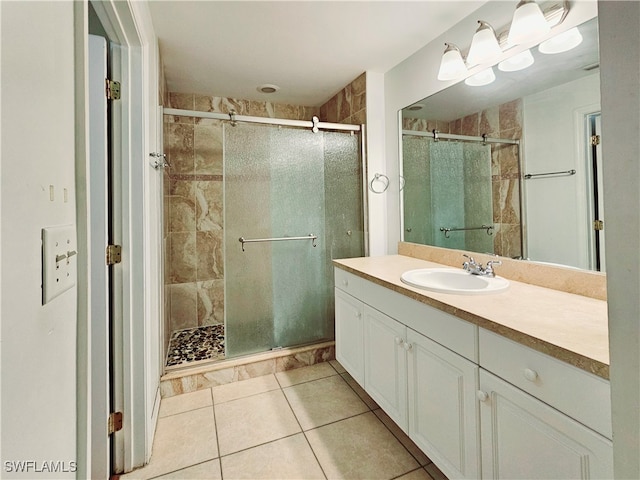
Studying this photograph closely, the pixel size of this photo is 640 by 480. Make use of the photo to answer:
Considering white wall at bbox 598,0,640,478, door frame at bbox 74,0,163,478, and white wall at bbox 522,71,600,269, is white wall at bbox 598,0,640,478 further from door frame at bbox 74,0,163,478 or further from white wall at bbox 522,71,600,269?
door frame at bbox 74,0,163,478

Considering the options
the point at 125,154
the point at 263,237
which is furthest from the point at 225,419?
the point at 125,154

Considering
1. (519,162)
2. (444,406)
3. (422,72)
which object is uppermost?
(422,72)

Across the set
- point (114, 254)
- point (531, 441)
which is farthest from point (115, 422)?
point (531, 441)

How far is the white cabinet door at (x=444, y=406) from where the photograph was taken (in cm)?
106

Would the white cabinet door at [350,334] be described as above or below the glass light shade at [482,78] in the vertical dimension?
below

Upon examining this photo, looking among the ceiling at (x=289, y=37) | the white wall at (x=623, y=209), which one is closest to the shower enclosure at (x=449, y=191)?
the ceiling at (x=289, y=37)

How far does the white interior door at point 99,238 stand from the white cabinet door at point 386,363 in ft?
4.17

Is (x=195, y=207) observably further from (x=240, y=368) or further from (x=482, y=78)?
(x=482, y=78)

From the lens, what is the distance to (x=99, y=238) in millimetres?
1265

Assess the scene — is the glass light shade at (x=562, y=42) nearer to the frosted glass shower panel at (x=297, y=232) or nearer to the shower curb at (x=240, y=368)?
the frosted glass shower panel at (x=297, y=232)

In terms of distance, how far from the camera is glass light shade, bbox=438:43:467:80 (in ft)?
5.78

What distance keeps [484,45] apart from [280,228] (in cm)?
164

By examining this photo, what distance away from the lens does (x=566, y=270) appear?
1341mm

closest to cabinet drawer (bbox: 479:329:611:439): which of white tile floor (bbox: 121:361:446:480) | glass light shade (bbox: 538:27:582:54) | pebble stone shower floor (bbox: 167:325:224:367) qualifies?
white tile floor (bbox: 121:361:446:480)
